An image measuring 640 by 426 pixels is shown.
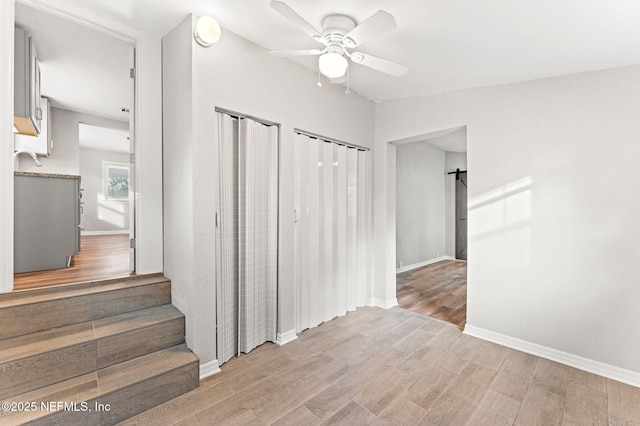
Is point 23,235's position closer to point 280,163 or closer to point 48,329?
point 48,329

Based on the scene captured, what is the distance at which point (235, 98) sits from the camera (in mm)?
2311

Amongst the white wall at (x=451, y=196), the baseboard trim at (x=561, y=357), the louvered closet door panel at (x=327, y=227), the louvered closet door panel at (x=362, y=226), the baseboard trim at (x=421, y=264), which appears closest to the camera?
the baseboard trim at (x=561, y=357)

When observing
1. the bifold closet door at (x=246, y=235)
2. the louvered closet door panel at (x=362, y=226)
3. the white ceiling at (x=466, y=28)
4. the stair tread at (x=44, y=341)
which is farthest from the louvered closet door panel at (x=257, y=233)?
the louvered closet door panel at (x=362, y=226)

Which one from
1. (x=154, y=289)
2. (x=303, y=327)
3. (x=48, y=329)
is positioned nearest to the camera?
(x=48, y=329)

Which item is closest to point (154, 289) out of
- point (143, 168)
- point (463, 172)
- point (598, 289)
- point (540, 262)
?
point (143, 168)

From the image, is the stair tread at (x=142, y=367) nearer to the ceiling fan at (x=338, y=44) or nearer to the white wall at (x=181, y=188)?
the white wall at (x=181, y=188)

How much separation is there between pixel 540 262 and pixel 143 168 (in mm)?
3688

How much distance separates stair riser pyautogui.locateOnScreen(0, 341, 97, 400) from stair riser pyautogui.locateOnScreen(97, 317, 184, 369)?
6 centimetres

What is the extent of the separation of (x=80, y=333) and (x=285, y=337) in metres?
1.57

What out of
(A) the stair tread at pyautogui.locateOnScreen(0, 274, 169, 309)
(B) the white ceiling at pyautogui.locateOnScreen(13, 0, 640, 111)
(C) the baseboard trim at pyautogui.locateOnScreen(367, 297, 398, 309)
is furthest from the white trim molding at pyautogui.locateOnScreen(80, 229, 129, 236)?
(C) the baseboard trim at pyautogui.locateOnScreen(367, 297, 398, 309)

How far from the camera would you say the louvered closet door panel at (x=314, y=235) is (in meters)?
2.97

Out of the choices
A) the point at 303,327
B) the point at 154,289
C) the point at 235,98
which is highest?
the point at 235,98

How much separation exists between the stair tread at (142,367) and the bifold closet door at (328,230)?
1.17 metres

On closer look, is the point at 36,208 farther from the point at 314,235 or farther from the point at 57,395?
the point at 314,235
